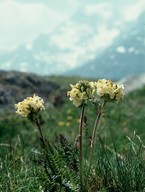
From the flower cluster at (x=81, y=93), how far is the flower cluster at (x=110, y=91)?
7 centimetres

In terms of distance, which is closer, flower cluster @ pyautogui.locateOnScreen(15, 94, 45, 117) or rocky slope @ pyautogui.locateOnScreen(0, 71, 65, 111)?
flower cluster @ pyautogui.locateOnScreen(15, 94, 45, 117)

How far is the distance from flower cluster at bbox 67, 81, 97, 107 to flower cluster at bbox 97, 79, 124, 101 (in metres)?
0.07

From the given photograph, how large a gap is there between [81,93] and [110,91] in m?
0.21

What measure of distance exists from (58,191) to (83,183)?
247 mm

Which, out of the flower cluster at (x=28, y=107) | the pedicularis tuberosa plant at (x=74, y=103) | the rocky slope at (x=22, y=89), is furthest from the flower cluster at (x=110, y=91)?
the rocky slope at (x=22, y=89)

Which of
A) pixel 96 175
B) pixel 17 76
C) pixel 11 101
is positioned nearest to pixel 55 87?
pixel 17 76

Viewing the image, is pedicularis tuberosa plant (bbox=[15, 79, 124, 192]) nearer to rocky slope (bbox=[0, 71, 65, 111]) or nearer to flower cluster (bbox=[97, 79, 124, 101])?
flower cluster (bbox=[97, 79, 124, 101])

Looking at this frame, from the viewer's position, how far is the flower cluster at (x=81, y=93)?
3643mm

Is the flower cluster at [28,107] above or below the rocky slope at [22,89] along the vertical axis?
below

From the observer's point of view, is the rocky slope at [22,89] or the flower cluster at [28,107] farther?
the rocky slope at [22,89]

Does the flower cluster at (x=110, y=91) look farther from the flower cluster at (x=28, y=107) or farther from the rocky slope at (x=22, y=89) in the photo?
the rocky slope at (x=22, y=89)

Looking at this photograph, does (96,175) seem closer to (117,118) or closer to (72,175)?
(72,175)

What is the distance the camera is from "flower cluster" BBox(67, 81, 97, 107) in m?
3.64

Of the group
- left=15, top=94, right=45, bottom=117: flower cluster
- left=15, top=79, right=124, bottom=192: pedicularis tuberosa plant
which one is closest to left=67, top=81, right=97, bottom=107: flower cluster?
left=15, top=79, right=124, bottom=192: pedicularis tuberosa plant
